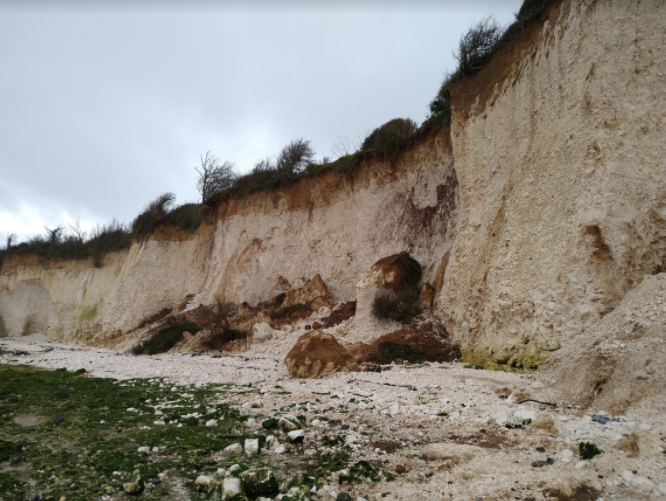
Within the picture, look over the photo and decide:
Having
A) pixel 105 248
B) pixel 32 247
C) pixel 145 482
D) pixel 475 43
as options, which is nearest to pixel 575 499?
pixel 145 482

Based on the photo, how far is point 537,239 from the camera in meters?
7.88

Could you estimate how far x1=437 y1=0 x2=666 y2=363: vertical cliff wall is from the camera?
6344 mm

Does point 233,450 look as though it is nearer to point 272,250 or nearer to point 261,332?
point 261,332

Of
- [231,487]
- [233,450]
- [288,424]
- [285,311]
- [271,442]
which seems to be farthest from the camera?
[285,311]

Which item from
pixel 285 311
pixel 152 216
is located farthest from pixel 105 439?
pixel 152 216

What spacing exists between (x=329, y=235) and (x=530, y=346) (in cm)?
1200

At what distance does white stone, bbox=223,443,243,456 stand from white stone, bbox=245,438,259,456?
7 cm

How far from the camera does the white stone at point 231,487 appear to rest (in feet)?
9.18

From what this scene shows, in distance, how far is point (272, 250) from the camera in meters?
20.2

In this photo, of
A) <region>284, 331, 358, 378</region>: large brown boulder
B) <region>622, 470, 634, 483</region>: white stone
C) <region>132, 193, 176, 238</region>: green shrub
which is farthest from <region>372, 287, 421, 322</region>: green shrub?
<region>132, 193, 176, 238</region>: green shrub

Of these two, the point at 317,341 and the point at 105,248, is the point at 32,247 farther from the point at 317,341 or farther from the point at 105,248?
the point at 317,341

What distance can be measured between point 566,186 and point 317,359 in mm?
6497

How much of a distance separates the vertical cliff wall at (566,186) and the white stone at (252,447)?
219 inches

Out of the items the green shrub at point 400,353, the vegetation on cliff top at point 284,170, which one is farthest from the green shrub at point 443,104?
the green shrub at point 400,353
